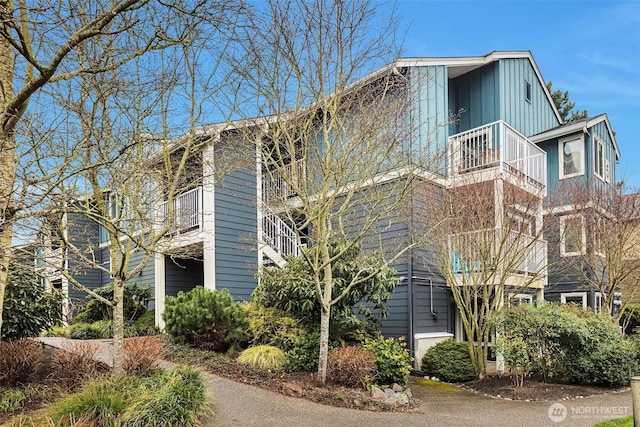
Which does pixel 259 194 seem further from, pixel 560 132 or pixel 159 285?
pixel 560 132

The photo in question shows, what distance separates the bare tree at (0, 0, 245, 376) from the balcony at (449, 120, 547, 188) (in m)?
6.60

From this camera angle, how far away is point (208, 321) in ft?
32.2

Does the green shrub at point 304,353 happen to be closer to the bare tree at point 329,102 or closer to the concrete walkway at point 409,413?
the bare tree at point 329,102

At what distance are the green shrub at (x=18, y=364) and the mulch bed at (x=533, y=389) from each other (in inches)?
315

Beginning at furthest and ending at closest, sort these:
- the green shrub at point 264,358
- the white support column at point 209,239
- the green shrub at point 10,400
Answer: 1. the white support column at point 209,239
2. the green shrub at point 264,358
3. the green shrub at point 10,400

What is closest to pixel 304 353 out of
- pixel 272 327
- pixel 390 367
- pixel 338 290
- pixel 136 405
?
pixel 272 327

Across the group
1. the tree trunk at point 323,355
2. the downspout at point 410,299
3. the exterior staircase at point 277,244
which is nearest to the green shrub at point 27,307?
the tree trunk at point 323,355

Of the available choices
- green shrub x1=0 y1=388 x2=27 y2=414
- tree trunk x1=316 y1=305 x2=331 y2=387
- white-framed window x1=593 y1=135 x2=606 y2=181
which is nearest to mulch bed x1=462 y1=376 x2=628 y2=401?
tree trunk x1=316 y1=305 x2=331 y2=387

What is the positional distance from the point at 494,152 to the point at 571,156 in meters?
5.48

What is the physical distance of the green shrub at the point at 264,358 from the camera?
8.72 metres

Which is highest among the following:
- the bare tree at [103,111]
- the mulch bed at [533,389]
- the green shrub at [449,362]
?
the bare tree at [103,111]

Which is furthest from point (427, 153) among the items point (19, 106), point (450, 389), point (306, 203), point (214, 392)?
point (19, 106)

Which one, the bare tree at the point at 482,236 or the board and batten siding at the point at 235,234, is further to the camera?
the board and batten siding at the point at 235,234

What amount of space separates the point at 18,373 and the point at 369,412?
5354mm
